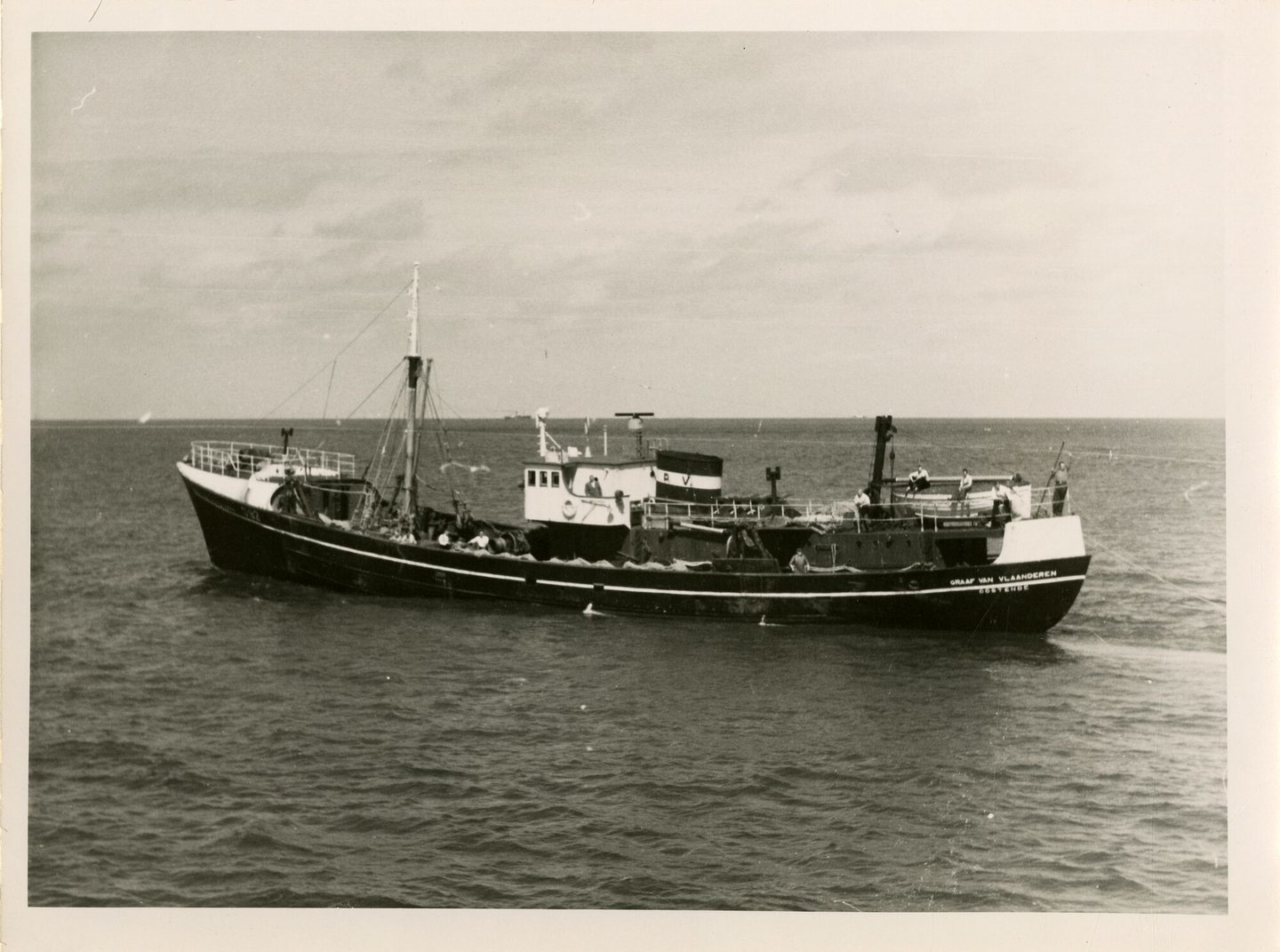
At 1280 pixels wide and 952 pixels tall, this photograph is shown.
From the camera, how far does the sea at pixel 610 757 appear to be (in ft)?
41.8

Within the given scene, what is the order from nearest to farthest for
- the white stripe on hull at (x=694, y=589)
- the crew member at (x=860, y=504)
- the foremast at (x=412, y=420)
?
the white stripe on hull at (x=694, y=589) → the crew member at (x=860, y=504) → the foremast at (x=412, y=420)

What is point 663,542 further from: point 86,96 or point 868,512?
point 86,96

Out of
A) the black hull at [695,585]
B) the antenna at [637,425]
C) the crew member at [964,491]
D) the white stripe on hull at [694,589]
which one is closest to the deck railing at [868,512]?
the crew member at [964,491]

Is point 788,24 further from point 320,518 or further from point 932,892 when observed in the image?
point 320,518

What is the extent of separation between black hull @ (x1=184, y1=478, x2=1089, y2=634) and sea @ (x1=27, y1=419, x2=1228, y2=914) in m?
0.47

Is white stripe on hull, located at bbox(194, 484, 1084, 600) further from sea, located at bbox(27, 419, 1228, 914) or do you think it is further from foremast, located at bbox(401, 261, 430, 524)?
foremast, located at bbox(401, 261, 430, 524)

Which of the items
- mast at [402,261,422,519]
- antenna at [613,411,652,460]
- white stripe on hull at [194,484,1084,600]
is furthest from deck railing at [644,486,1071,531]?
mast at [402,261,422,519]

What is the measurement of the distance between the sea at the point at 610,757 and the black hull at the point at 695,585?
47 centimetres

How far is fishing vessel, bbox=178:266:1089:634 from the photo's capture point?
71.0ft

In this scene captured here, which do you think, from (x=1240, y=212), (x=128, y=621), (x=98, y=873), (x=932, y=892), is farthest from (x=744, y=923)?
(x=128, y=621)

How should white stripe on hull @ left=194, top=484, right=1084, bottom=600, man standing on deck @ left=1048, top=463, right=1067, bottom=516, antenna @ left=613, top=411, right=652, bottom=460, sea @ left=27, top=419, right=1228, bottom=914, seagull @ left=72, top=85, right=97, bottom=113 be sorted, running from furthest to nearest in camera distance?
1. antenna @ left=613, top=411, right=652, bottom=460
2. white stripe on hull @ left=194, top=484, right=1084, bottom=600
3. man standing on deck @ left=1048, top=463, right=1067, bottom=516
4. seagull @ left=72, top=85, right=97, bottom=113
5. sea @ left=27, top=419, right=1228, bottom=914

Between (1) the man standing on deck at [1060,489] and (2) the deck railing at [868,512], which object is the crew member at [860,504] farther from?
(1) the man standing on deck at [1060,489]

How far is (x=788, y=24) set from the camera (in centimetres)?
1320

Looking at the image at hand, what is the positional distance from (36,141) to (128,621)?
35.7 feet
